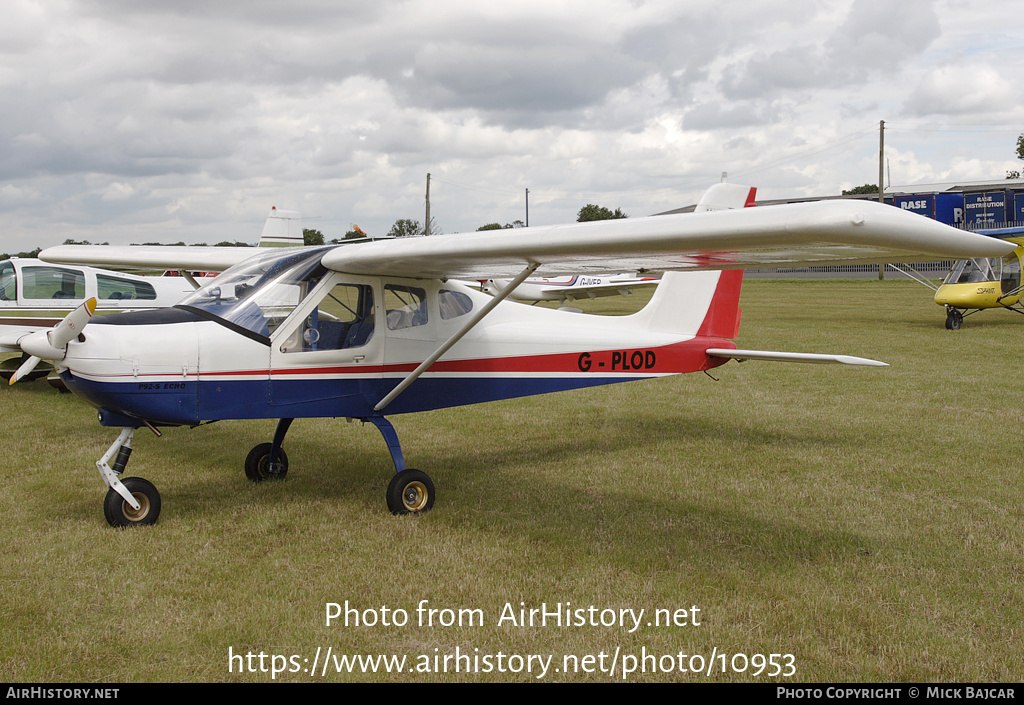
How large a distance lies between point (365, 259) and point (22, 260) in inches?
348

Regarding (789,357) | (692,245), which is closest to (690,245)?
(692,245)

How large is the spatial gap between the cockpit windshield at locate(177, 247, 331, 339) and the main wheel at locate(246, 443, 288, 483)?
5.29 ft

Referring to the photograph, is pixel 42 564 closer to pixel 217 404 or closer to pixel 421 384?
pixel 217 404

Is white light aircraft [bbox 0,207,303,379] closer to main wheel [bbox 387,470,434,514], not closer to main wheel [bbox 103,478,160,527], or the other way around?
main wheel [bbox 103,478,160,527]

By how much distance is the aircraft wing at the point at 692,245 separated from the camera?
10.5ft

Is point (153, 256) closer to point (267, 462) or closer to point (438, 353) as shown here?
point (267, 462)

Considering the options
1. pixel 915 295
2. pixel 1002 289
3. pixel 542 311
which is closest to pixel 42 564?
pixel 542 311

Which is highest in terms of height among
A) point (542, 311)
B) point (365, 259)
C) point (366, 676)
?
point (365, 259)

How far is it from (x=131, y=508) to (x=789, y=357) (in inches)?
221

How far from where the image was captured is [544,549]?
15.4 feet

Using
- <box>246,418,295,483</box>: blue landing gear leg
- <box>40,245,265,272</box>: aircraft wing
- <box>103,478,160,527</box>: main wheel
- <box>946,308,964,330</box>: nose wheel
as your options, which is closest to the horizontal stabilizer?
<box>246,418,295,483</box>: blue landing gear leg

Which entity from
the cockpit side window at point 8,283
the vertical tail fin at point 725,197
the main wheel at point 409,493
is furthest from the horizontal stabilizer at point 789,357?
the cockpit side window at point 8,283

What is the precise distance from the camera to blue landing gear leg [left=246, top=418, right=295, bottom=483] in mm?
6328

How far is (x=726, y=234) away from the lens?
360 centimetres
